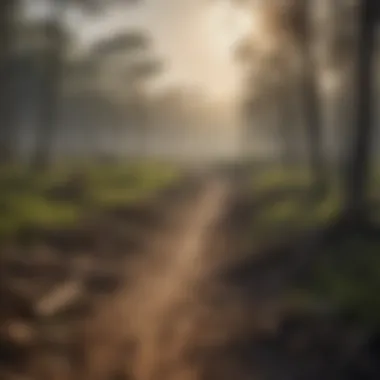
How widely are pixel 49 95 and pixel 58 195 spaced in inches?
8.9

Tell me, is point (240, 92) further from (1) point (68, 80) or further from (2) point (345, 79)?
(1) point (68, 80)

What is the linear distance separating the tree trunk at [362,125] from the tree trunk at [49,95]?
0.67m

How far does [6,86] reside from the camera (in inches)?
59.5

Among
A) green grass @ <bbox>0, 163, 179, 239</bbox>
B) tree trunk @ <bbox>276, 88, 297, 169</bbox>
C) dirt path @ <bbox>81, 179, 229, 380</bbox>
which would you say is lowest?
dirt path @ <bbox>81, 179, 229, 380</bbox>

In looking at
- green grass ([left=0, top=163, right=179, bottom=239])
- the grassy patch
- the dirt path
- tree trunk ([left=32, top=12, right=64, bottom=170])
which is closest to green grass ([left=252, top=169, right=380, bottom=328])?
the grassy patch

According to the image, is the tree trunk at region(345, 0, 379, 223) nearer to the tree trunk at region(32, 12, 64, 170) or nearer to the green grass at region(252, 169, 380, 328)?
the green grass at region(252, 169, 380, 328)

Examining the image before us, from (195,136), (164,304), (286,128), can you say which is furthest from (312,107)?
(164,304)

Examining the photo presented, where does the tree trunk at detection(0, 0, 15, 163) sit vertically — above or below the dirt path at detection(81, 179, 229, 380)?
above

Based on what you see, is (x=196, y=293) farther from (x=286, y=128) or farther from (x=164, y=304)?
(x=286, y=128)

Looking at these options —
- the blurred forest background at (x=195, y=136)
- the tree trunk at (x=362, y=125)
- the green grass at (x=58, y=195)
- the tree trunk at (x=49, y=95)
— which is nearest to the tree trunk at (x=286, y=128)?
the blurred forest background at (x=195, y=136)

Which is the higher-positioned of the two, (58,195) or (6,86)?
(6,86)

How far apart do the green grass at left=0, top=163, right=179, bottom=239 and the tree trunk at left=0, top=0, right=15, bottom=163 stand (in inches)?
2.1

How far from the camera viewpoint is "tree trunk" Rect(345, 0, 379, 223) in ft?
4.89

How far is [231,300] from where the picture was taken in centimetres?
146
